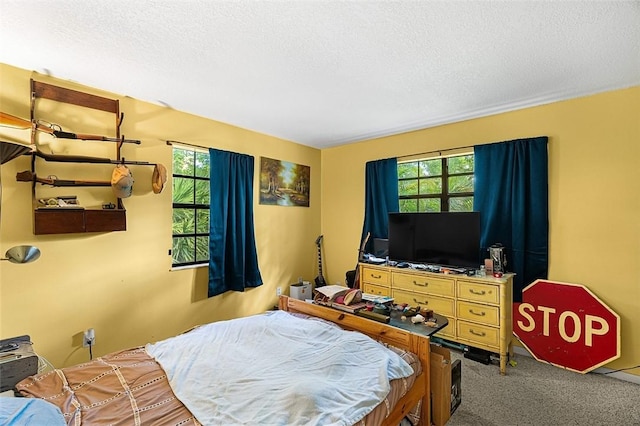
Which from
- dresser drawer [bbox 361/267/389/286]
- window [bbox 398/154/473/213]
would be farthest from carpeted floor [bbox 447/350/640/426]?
window [bbox 398/154/473/213]

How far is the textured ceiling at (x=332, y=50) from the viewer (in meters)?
1.67

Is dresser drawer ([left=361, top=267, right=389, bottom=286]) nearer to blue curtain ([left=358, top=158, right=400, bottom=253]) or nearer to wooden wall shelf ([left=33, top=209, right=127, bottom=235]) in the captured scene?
blue curtain ([left=358, top=158, right=400, bottom=253])

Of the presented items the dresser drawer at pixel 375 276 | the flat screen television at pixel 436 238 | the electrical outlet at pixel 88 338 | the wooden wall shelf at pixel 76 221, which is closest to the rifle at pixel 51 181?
the wooden wall shelf at pixel 76 221

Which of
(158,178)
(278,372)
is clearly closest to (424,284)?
(278,372)

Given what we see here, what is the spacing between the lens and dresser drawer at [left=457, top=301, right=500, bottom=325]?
277 cm

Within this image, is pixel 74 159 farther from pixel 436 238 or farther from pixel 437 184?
pixel 437 184

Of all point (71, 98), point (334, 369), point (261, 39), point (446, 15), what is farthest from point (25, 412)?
point (446, 15)

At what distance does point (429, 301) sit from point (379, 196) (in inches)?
61.0

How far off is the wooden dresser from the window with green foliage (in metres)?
2.30

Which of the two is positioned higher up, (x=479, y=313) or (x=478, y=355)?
(x=479, y=313)

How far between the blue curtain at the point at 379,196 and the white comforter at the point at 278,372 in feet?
7.15

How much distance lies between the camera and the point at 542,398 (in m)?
2.31

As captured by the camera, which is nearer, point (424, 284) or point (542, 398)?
point (542, 398)

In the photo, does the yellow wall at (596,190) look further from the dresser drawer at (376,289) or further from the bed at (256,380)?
the bed at (256,380)
